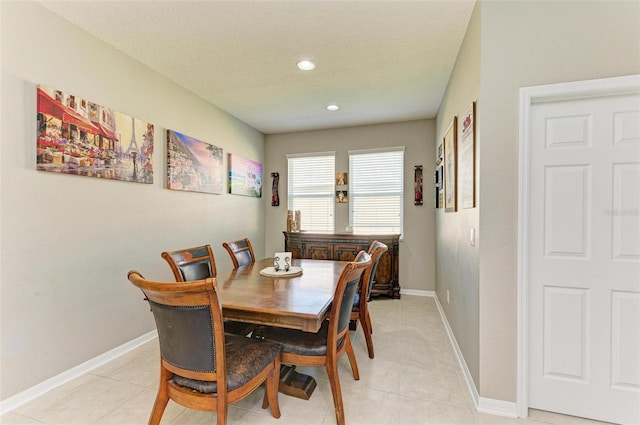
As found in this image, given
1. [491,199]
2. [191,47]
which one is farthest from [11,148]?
[491,199]

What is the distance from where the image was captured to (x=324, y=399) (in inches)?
73.6

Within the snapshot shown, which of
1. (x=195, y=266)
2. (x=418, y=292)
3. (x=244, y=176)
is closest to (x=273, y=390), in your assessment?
(x=195, y=266)

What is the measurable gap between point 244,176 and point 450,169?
298cm

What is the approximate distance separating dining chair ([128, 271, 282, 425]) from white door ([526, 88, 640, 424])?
179 centimetres

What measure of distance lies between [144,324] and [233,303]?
5.98ft

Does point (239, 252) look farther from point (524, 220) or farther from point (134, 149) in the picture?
point (524, 220)

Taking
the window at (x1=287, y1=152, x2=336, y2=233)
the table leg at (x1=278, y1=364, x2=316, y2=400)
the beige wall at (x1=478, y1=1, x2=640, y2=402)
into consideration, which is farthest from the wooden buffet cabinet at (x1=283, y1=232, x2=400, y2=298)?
the beige wall at (x1=478, y1=1, x2=640, y2=402)

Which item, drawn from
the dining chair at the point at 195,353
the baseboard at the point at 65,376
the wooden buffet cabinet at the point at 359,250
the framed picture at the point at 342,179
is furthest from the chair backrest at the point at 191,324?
the framed picture at the point at 342,179

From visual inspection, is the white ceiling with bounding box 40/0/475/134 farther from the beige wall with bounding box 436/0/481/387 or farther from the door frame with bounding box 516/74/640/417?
the door frame with bounding box 516/74/640/417

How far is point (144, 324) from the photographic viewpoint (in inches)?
108

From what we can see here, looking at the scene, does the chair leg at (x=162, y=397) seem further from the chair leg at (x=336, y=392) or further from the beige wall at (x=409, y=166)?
the beige wall at (x=409, y=166)

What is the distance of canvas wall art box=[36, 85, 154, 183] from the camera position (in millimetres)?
1970

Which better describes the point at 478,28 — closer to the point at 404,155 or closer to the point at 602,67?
the point at 602,67

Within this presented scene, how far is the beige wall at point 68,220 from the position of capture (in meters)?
1.83
